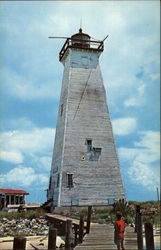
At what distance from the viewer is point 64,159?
79.7ft

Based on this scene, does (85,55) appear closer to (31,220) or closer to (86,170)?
(86,170)

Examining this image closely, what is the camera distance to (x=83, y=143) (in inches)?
1001

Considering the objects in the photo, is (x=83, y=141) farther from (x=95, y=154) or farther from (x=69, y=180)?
(x=69, y=180)

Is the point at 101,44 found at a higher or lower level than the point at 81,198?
higher

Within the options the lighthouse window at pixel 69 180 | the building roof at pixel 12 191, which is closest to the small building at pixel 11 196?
the building roof at pixel 12 191

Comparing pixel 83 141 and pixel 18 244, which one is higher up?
pixel 83 141

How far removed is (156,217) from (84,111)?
11.1 meters

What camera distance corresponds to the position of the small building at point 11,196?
3453 cm

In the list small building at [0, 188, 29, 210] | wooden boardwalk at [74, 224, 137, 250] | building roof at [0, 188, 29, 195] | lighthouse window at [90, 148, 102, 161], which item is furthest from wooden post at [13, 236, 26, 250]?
building roof at [0, 188, 29, 195]

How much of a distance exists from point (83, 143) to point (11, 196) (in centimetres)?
1513

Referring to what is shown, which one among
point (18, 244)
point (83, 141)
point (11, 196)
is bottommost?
point (11, 196)

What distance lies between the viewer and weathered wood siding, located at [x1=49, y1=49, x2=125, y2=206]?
2394 cm

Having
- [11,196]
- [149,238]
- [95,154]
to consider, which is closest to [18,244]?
[149,238]

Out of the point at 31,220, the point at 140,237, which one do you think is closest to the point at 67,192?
the point at 31,220
